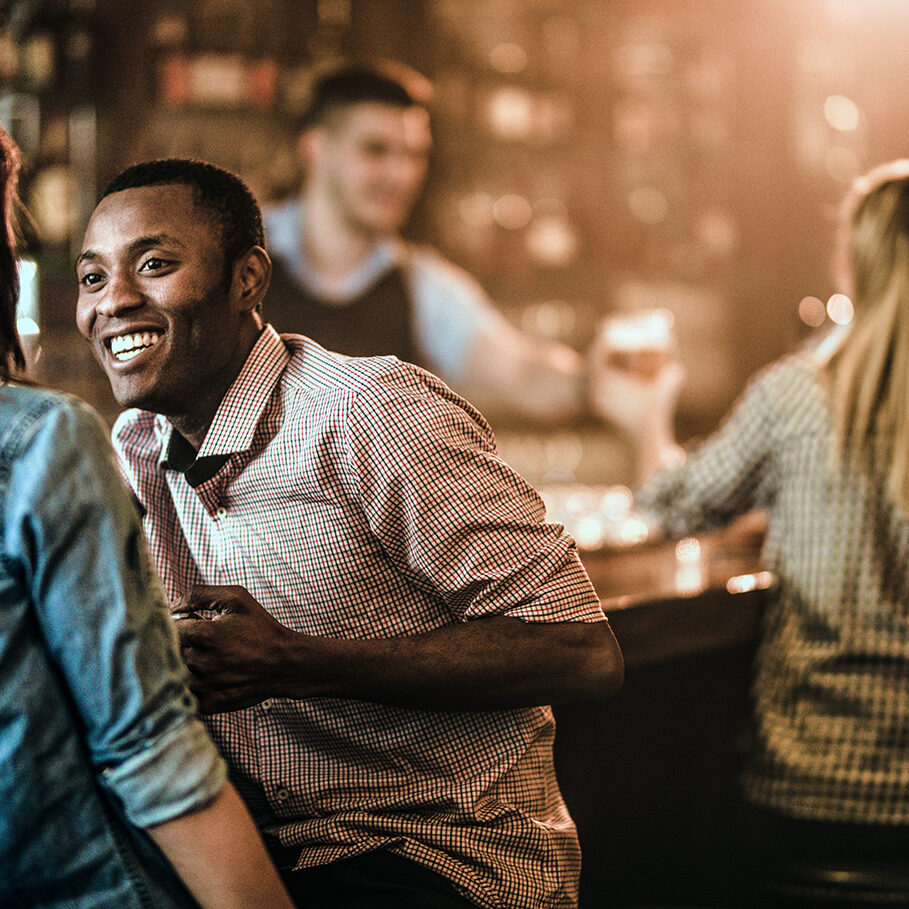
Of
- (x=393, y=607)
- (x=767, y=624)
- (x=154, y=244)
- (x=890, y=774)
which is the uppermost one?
(x=154, y=244)

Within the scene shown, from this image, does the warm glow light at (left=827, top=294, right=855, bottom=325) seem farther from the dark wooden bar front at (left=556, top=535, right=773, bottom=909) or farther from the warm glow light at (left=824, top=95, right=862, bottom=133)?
A: the dark wooden bar front at (left=556, top=535, right=773, bottom=909)

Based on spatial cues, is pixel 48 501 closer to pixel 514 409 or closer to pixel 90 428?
pixel 90 428

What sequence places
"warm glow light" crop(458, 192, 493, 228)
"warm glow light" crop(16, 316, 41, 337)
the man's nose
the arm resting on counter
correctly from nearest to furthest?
1. the arm resting on counter
2. the man's nose
3. "warm glow light" crop(16, 316, 41, 337)
4. "warm glow light" crop(458, 192, 493, 228)

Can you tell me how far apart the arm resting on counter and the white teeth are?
0.29m

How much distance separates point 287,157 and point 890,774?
3.36 metres

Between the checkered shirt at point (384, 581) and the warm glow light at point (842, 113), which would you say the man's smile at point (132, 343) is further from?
the warm glow light at point (842, 113)

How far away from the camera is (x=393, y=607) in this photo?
3.94 feet

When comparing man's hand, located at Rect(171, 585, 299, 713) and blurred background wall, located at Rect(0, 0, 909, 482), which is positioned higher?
blurred background wall, located at Rect(0, 0, 909, 482)

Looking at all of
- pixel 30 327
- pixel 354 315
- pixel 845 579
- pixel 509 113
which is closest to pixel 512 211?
pixel 509 113

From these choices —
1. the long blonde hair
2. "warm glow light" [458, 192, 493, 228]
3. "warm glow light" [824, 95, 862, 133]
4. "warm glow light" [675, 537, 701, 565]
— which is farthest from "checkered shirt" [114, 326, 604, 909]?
"warm glow light" [824, 95, 862, 133]

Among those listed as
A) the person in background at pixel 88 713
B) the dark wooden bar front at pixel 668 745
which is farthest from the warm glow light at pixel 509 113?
the person in background at pixel 88 713

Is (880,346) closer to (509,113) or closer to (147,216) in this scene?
(147,216)

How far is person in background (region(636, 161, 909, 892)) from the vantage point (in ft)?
6.18

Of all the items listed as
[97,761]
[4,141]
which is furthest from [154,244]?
[97,761]
